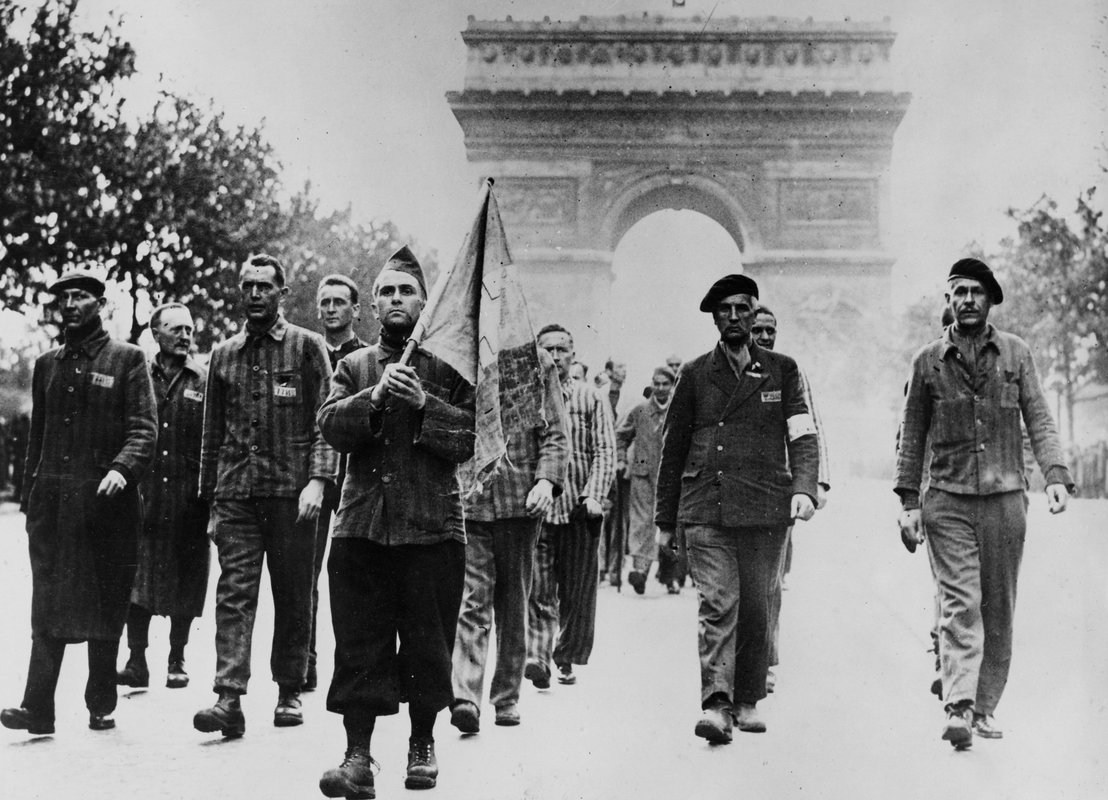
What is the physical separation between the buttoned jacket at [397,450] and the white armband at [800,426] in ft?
6.94

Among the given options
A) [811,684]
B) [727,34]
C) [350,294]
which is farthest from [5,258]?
[727,34]

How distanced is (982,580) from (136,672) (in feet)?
16.2

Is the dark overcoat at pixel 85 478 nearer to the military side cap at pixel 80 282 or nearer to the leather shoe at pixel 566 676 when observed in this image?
the military side cap at pixel 80 282

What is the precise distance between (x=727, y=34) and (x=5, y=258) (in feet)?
47.7

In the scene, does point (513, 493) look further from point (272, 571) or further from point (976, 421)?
point (976, 421)

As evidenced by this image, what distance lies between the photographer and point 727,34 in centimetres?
2564

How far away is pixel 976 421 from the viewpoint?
7402mm

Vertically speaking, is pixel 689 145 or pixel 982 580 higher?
pixel 689 145

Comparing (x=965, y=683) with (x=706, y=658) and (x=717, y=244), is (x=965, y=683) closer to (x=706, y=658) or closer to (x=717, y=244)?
(x=706, y=658)

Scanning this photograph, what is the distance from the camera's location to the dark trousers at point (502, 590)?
25.4 feet

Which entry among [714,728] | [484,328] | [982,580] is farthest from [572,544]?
[484,328]

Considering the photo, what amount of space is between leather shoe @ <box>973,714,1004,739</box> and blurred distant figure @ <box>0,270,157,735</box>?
4386mm

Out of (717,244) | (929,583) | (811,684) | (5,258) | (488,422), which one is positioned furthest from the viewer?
(717,244)

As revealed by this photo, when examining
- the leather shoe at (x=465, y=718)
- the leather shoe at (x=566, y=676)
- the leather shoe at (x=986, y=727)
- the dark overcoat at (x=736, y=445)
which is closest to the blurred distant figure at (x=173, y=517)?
A: the leather shoe at (x=465, y=718)
